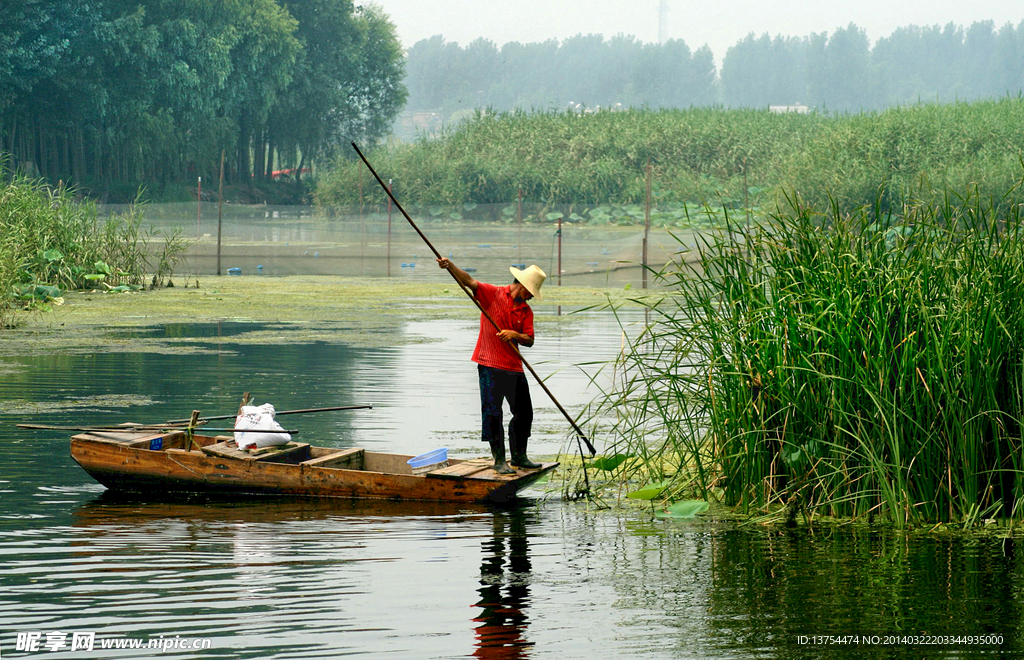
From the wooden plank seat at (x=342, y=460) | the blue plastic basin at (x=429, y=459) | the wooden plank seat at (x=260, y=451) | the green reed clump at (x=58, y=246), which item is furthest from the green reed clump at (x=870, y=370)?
the green reed clump at (x=58, y=246)

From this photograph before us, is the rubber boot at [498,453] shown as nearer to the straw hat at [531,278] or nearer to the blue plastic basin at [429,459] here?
the blue plastic basin at [429,459]

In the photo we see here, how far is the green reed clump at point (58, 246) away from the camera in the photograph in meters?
23.3

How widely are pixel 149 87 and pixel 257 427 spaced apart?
46.2 m

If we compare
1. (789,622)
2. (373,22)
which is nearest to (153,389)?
(789,622)

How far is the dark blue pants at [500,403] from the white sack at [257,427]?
173cm

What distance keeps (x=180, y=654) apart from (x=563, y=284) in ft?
89.6

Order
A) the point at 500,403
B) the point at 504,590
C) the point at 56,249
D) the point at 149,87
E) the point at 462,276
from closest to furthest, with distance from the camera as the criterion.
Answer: the point at 504,590 < the point at 462,276 < the point at 500,403 < the point at 56,249 < the point at 149,87

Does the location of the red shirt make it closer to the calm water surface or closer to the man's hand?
the man's hand

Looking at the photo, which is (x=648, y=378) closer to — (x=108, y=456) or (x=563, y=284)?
(x=108, y=456)

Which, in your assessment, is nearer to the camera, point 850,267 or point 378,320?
point 850,267

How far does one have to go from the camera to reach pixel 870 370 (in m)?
8.39

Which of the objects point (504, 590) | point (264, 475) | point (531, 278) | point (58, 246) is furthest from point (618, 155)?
point (504, 590)

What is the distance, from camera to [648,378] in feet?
29.8

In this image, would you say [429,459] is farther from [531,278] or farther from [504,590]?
[504,590]
